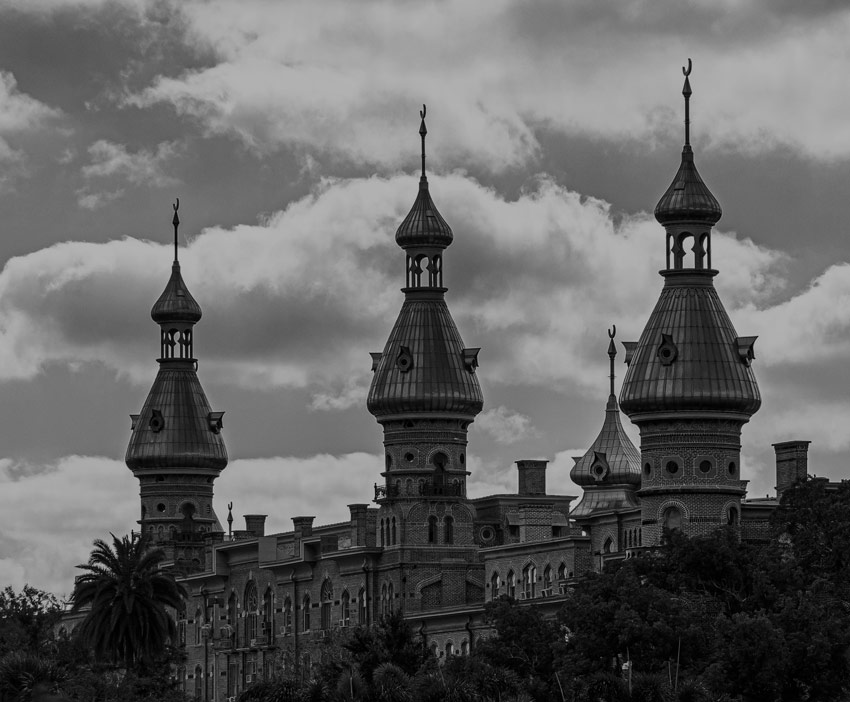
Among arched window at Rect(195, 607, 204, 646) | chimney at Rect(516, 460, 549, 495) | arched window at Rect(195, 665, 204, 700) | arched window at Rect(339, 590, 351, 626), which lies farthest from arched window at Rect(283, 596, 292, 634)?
chimney at Rect(516, 460, 549, 495)

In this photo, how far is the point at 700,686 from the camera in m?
83.2

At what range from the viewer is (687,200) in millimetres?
108500

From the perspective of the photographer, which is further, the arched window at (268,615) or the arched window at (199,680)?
the arched window at (199,680)

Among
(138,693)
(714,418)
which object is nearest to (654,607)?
(714,418)

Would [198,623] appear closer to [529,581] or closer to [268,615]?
[268,615]

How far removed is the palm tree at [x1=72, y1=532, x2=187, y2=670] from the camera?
115312 millimetres

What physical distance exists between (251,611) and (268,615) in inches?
107

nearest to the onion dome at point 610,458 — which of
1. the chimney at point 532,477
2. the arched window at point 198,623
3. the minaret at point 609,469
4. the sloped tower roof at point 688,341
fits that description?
the minaret at point 609,469

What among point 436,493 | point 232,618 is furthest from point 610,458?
point 232,618

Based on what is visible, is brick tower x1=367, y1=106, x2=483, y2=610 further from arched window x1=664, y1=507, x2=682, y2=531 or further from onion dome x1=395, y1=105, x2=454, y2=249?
arched window x1=664, y1=507, x2=682, y2=531

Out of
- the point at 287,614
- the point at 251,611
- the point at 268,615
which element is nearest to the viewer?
the point at 287,614

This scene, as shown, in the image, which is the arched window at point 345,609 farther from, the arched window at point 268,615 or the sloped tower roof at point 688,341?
the sloped tower roof at point 688,341

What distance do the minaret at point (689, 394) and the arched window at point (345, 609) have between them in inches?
970

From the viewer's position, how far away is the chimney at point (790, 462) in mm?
114062
